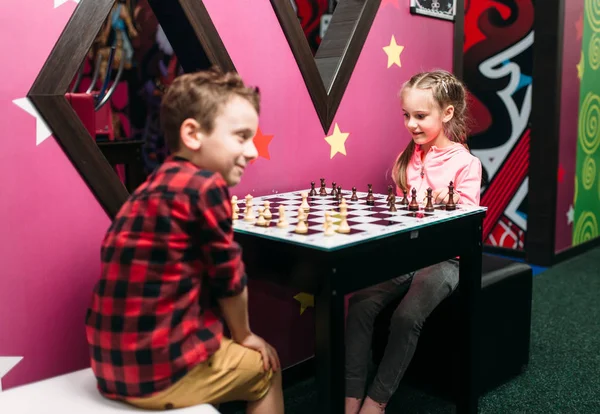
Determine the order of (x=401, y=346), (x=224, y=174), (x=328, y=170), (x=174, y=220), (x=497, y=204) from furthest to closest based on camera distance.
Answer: (x=497, y=204) → (x=328, y=170) → (x=401, y=346) → (x=224, y=174) → (x=174, y=220)

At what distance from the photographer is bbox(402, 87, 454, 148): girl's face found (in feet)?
6.83

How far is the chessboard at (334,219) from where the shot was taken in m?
1.37

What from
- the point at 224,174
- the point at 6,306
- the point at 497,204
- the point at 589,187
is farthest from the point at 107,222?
the point at 589,187

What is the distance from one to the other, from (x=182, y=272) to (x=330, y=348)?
0.38 meters

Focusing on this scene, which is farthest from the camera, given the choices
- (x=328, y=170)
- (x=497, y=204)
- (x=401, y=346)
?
(x=497, y=204)

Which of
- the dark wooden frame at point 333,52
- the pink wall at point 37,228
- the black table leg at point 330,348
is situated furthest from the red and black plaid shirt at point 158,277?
the dark wooden frame at point 333,52

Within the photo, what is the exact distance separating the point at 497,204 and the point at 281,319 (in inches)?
96.0

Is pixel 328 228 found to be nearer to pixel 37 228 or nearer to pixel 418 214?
pixel 418 214

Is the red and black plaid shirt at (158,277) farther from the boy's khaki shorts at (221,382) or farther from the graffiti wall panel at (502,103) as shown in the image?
the graffiti wall panel at (502,103)

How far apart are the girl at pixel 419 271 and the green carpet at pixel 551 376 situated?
11.5 inches

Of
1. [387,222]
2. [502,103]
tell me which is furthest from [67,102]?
[502,103]

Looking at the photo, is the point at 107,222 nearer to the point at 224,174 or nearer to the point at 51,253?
the point at 51,253

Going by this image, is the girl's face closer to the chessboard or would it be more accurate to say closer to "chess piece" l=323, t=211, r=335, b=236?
the chessboard

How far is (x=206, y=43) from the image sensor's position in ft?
5.91
